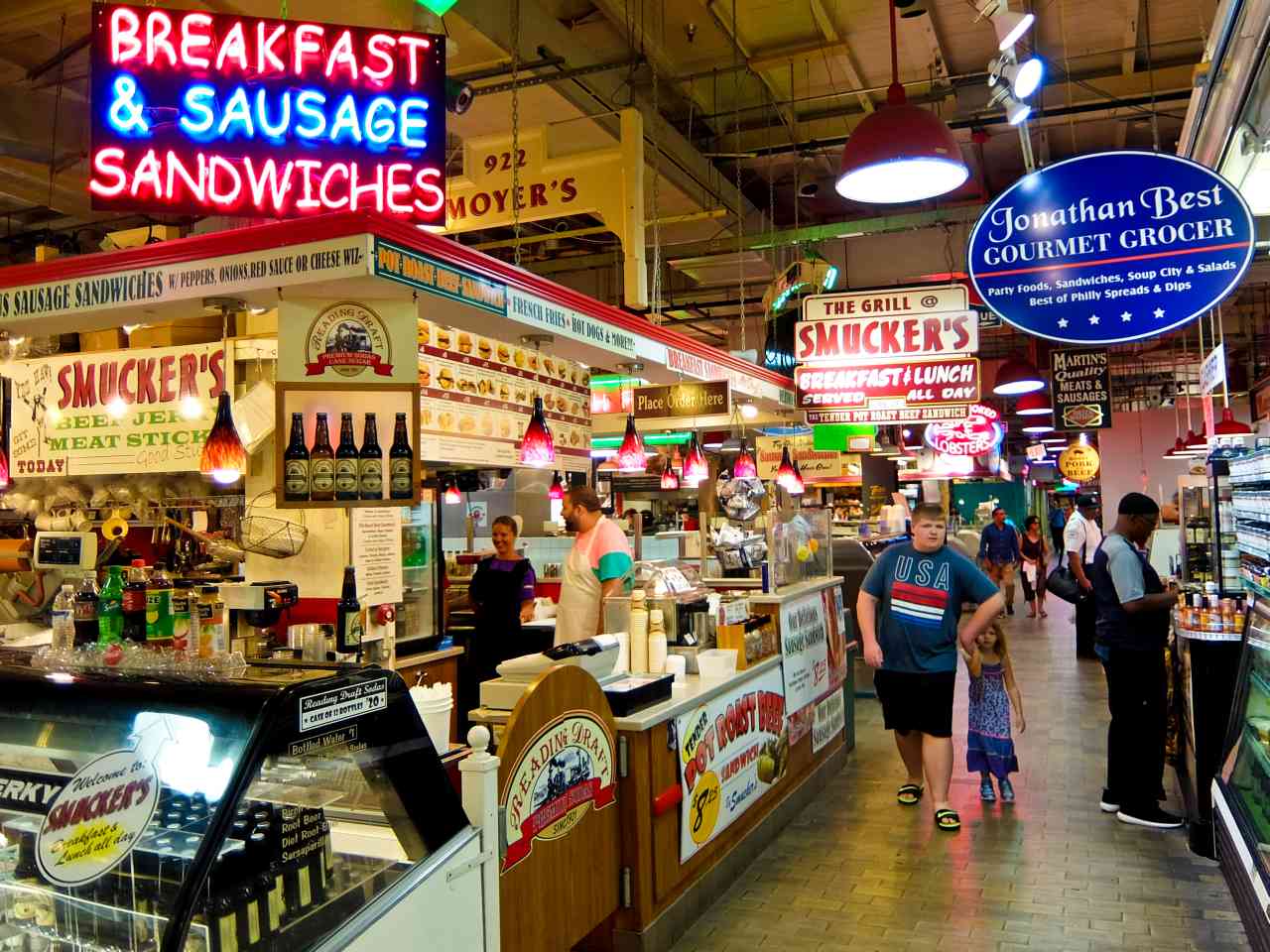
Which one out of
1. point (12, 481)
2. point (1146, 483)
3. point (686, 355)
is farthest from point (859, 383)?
point (1146, 483)

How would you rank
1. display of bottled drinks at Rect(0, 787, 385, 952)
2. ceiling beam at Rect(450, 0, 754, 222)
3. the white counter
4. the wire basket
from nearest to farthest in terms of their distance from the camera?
1. display of bottled drinks at Rect(0, 787, 385, 952)
2. the white counter
3. ceiling beam at Rect(450, 0, 754, 222)
4. the wire basket

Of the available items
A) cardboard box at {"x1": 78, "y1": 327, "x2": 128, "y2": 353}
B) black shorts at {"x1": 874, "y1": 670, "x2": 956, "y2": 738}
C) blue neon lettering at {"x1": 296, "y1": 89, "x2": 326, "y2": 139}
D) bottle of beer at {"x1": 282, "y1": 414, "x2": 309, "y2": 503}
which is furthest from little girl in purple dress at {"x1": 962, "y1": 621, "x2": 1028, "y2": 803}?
cardboard box at {"x1": 78, "y1": 327, "x2": 128, "y2": 353}

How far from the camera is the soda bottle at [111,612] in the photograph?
3619mm

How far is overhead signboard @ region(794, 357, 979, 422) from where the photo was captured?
26.7 feet

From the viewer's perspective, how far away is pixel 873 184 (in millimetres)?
4512

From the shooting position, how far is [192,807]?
2131 millimetres

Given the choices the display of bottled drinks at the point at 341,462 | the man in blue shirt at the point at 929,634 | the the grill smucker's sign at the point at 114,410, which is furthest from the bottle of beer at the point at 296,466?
the man in blue shirt at the point at 929,634

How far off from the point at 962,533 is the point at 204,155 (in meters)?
16.2

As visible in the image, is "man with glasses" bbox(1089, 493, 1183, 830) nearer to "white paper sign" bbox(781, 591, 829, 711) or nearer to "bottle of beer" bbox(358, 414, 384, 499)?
"white paper sign" bbox(781, 591, 829, 711)

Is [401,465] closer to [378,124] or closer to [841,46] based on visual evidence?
[378,124]

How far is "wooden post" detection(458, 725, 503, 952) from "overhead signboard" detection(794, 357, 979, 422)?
604 centimetres

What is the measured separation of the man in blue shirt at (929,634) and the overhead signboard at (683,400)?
2.44 m

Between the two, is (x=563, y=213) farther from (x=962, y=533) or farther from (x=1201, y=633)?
(x=962, y=533)

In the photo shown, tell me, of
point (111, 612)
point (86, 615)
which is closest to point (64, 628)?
point (86, 615)
